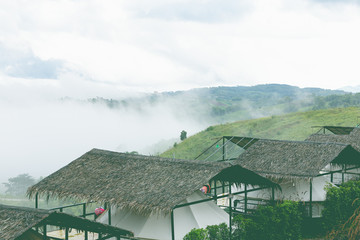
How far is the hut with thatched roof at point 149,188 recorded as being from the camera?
500 inches

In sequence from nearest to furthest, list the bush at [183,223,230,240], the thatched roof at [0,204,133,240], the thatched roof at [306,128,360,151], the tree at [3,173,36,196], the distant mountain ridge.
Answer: the thatched roof at [0,204,133,240]
the bush at [183,223,230,240]
the thatched roof at [306,128,360,151]
the tree at [3,173,36,196]
the distant mountain ridge

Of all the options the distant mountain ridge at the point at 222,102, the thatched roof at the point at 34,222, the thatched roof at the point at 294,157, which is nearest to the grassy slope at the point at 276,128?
the thatched roof at the point at 294,157

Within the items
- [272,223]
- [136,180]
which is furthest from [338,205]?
[136,180]

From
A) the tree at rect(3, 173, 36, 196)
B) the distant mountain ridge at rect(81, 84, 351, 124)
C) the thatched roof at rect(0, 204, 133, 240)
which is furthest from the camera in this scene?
the distant mountain ridge at rect(81, 84, 351, 124)

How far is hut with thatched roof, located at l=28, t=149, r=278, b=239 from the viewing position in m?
12.7

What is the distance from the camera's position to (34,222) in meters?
7.57

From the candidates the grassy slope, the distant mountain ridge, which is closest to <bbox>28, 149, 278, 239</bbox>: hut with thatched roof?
the grassy slope

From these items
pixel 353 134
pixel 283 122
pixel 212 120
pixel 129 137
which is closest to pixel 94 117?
pixel 129 137

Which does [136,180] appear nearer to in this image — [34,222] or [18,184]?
[34,222]

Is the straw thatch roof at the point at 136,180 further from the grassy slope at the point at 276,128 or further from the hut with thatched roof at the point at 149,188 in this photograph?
the grassy slope at the point at 276,128

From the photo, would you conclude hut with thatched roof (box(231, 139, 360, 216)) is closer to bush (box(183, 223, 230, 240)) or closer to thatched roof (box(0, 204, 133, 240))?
bush (box(183, 223, 230, 240))

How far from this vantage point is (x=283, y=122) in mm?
Answer: 71250

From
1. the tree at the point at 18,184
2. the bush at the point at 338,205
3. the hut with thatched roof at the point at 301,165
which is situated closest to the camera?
→ the bush at the point at 338,205

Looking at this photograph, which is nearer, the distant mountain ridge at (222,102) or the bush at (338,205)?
the bush at (338,205)
